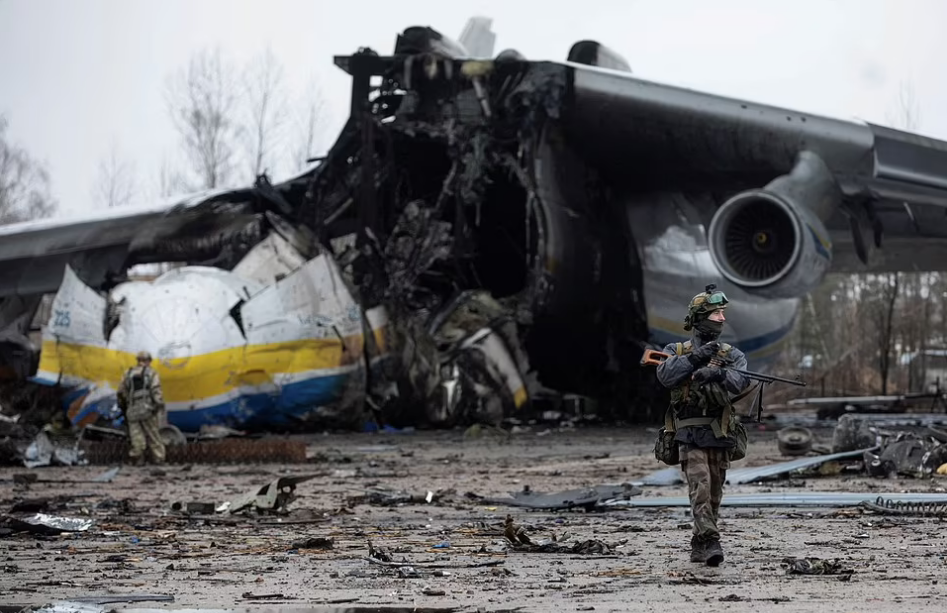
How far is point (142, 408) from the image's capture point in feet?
47.3

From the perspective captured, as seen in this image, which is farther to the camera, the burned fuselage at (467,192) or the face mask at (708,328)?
the burned fuselage at (467,192)

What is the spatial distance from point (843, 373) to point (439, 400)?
921 inches

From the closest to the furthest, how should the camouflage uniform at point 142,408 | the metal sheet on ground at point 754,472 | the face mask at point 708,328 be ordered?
the face mask at point 708,328
the metal sheet on ground at point 754,472
the camouflage uniform at point 142,408

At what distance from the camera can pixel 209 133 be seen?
45.8 metres

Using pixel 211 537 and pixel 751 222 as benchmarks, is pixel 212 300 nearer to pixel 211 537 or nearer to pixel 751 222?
pixel 751 222

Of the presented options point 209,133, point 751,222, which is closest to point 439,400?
point 751,222

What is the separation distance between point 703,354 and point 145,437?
951cm

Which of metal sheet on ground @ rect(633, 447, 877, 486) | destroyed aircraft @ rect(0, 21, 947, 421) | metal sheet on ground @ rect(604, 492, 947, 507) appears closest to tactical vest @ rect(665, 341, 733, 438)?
metal sheet on ground @ rect(604, 492, 947, 507)

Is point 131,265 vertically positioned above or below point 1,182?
below

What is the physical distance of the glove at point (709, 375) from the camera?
6551 mm

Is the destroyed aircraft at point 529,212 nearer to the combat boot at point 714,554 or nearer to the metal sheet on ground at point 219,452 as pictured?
the metal sheet on ground at point 219,452

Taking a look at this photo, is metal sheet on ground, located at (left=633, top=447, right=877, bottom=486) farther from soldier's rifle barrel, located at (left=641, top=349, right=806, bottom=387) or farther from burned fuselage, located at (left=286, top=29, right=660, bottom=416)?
burned fuselage, located at (left=286, top=29, right=660, bottom=416)

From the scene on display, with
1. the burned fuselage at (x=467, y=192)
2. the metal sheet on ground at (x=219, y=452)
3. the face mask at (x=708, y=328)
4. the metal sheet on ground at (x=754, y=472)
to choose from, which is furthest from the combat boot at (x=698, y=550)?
the burned fuselage at (x=467, y=192)

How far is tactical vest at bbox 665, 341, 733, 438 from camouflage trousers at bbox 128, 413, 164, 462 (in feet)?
29.6
